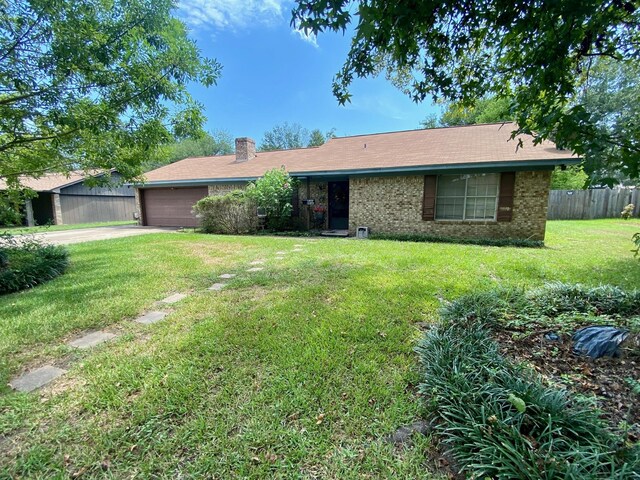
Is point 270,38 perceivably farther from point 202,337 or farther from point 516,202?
point 202,337

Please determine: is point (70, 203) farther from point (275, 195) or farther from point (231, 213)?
point (275, 195)

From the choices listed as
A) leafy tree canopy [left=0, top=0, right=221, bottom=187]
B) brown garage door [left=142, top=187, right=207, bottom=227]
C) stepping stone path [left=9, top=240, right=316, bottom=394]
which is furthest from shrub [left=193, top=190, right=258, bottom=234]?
stepping stone path [left=9, top=240, right=316, bottom=394]

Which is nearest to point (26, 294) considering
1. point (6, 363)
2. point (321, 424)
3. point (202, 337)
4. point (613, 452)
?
point (6, 363)

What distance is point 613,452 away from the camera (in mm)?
1343

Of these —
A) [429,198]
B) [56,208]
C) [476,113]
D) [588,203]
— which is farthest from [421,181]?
[56,208]

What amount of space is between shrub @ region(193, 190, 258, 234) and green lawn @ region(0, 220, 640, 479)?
6191 mm

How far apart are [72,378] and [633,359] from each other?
4.27 metres

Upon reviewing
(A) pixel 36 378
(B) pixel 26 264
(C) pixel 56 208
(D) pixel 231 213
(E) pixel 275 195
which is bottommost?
(A) pixel 36 378

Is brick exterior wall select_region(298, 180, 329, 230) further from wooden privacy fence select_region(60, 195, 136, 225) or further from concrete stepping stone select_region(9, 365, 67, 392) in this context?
wooden privacy fence select_region(60, 195, 136, 225)

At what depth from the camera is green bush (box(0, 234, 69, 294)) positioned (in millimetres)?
4617

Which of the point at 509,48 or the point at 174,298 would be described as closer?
the point at 509,48

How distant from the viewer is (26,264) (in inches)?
195

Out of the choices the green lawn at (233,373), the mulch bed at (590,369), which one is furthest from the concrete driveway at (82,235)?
the mulch bed at (590,369)

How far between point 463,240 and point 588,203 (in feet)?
39.3
